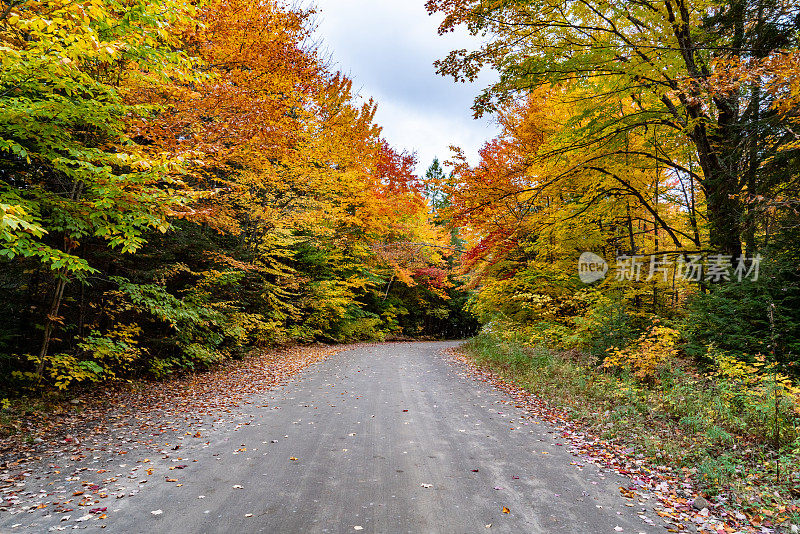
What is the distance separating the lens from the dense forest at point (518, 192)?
17.7 ft

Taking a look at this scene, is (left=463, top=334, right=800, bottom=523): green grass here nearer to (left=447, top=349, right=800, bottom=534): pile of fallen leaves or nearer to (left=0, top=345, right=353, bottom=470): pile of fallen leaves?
(left=447, top=349, right=800, bottom=534): pile of fallen leaves

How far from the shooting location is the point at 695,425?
5672 mm

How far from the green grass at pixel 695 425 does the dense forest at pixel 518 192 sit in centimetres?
5

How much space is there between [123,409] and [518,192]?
9.02 metres

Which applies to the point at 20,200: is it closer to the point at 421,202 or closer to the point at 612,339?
the point at 612,339

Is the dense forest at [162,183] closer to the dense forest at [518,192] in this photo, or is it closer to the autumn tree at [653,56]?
the dense forest at [518,192]

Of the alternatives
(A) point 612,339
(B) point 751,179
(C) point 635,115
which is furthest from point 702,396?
(C) point 635,115

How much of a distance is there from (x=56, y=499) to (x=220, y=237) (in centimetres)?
989

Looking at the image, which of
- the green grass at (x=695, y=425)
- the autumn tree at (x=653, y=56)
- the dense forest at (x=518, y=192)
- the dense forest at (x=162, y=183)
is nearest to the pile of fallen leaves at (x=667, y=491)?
the green grass at (x=695, y=425)

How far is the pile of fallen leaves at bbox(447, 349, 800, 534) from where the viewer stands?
3.65 meters

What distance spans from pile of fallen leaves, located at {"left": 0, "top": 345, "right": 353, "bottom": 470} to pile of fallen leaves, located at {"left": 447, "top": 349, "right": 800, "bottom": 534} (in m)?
6.36

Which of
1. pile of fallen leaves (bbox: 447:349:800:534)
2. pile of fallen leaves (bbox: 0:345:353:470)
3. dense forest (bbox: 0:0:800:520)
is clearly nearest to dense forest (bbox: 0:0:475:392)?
dense forest (bbox: 0:0:800:520)

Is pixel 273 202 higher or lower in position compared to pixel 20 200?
higher

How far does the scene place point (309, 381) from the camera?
10.5 meters
